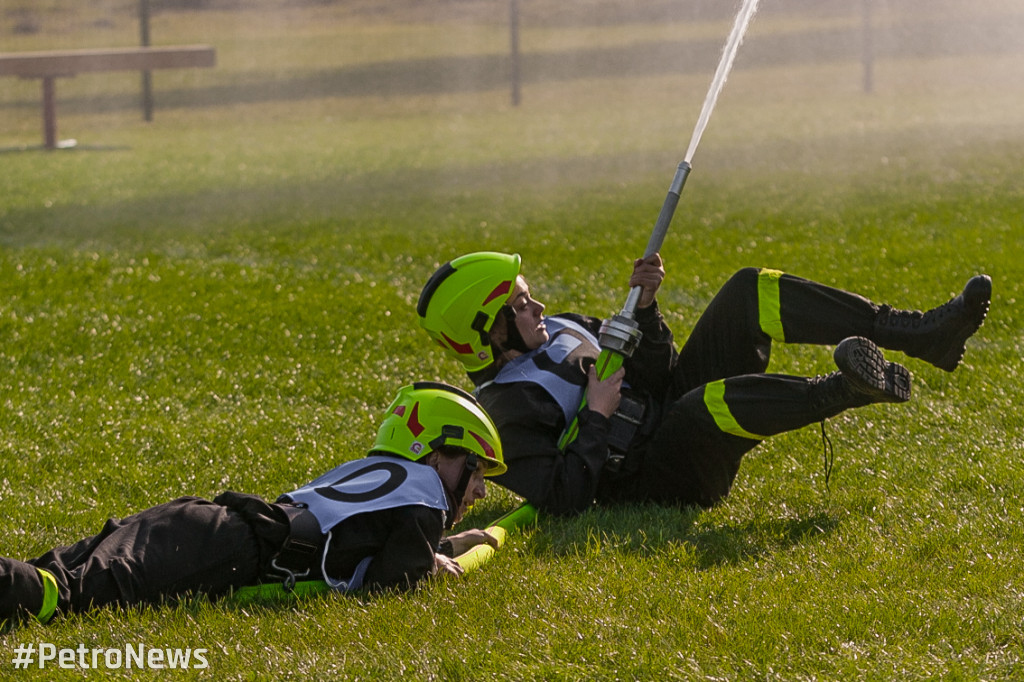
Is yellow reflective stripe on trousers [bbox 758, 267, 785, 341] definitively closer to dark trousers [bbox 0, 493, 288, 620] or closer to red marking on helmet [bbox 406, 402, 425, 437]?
red marking on helmet [bbox 406, 402, 425, 437]

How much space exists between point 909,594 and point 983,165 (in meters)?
14.0

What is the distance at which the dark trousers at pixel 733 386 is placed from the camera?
5.36 meters

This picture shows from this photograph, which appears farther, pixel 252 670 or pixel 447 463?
pixel 447 463

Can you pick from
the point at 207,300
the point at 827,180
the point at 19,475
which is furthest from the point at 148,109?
the point at 19,475

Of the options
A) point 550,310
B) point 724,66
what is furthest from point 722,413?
point 550,310

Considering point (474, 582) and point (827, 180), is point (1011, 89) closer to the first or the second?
point (827, 180)

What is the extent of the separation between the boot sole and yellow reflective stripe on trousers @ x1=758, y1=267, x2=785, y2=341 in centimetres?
86

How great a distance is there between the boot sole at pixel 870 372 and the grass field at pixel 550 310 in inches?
25.9

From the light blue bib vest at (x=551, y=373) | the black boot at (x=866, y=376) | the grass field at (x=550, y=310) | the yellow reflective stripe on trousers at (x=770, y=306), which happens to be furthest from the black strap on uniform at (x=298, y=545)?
the yellow reflective stripe on trousers at (x=770, y=306)

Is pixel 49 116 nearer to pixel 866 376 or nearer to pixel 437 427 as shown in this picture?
pixel 437 427

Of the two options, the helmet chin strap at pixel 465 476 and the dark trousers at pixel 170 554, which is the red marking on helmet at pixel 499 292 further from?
the dark trousers at pixel 170 554

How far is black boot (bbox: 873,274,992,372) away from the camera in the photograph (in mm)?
5633

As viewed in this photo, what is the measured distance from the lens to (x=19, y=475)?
6.84 meters

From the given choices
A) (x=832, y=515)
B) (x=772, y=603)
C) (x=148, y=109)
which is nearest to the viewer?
(x=772, y=603)
